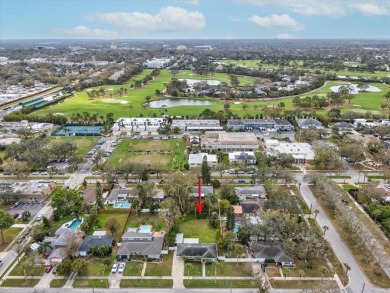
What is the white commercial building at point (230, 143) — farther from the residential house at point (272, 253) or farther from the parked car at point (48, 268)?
the parked car at point (48, 268)

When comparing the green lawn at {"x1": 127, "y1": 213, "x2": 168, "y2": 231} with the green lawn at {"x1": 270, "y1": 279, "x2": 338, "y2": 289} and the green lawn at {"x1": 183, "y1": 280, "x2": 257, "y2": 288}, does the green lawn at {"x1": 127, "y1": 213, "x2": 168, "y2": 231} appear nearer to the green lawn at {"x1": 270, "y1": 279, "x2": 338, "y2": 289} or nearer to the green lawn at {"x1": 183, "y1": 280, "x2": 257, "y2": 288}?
the green lawn at {"x1": 183, "y1": 280, "x2": 257, "y2": 288}

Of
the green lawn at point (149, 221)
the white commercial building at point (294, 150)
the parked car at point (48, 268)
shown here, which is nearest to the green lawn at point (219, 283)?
the green lawn at point (149, 221)

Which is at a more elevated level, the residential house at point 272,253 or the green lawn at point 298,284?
the residential house at point 272,253

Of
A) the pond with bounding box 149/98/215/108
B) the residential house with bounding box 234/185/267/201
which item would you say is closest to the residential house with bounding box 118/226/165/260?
the residential house with bounding box 234/185/267/201

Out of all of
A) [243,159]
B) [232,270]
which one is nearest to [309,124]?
[243,159]

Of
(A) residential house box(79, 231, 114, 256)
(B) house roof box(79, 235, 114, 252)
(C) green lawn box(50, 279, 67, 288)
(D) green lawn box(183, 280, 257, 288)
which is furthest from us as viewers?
(B) house roof box(79, 235, 114, 252)

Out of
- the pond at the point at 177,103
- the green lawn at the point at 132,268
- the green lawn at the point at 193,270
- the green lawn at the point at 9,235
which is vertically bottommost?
the green lawn at the point at 9,235
